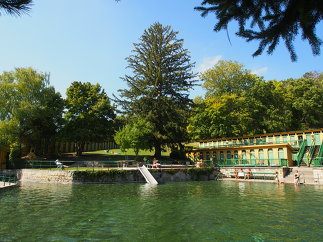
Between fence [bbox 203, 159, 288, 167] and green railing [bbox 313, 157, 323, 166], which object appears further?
fence [bbox 203, 159, 288, 167]

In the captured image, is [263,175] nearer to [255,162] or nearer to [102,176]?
[255,162]

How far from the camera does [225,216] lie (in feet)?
39.5

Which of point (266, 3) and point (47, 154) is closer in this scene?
point (266, 3)

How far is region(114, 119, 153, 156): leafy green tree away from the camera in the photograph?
35281 mm

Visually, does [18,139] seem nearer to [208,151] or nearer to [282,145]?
[208,151]

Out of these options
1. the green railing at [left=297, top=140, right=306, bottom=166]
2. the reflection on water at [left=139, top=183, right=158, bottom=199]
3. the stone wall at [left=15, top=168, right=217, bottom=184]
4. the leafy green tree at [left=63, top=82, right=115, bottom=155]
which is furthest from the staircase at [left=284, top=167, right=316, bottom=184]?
the leafy green tree at [left=63, top=82, right=115, bottom=155]

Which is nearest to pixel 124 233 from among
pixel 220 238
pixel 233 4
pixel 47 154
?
pixel 220 238

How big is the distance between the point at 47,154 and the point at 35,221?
1422 inches

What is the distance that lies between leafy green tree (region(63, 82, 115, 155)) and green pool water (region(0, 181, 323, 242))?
25.6 m

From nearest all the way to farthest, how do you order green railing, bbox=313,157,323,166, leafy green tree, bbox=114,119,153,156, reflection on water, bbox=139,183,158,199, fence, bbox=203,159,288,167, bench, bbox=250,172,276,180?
reflection on water, bbox=139,183,158,199
green railing, bbox=313,157,323,166
bench, bbox=250,172,276,180
fence, bbox=203,159,288,167
leafy green tree, bbox=114,119,153,156

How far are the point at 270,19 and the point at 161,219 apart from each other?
10.3 metres

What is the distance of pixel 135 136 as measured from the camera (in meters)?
35.2

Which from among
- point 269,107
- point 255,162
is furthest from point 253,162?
point 269,107

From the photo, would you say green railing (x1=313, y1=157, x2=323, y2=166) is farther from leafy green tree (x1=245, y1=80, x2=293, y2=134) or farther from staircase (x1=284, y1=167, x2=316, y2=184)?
leafy green tree (x1=245, y1=80, x2=293, y2=134)
